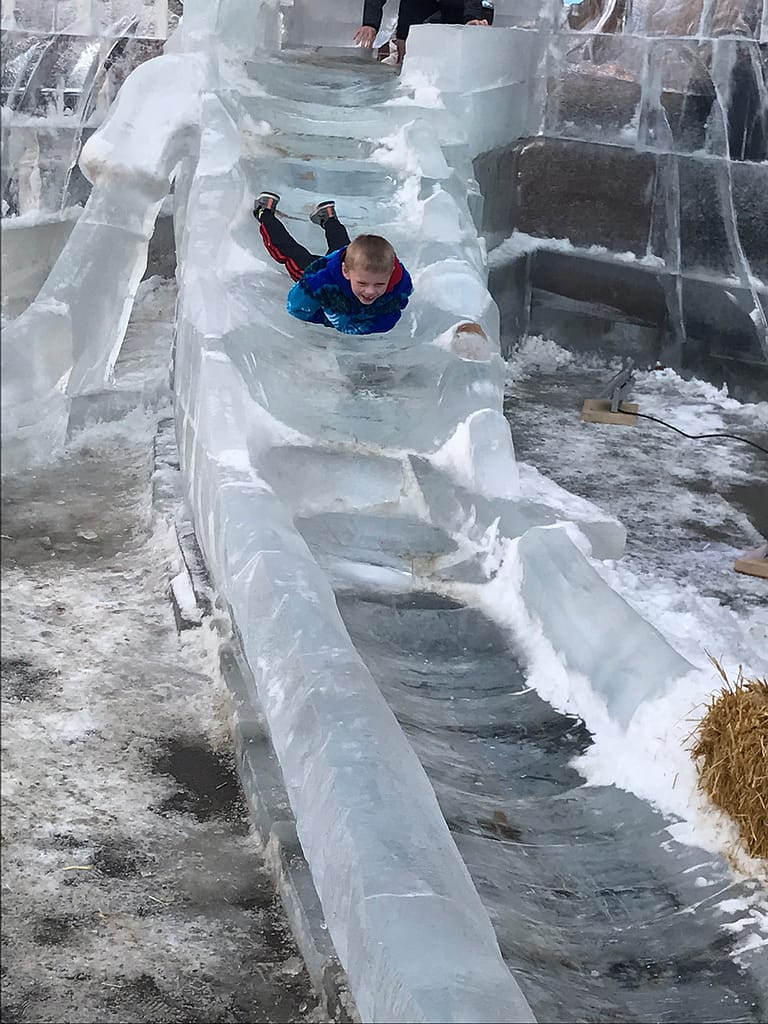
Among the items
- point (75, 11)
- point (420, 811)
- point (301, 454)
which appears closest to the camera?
point (420, 811)

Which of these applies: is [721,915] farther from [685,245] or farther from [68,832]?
[685,245]

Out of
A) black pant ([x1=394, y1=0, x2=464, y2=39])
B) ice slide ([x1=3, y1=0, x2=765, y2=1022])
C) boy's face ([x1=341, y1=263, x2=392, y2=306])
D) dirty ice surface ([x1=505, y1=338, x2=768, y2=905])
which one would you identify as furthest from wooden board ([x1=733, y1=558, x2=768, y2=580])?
black pant ([x1=394, y1=0, x2=464, y2=39])

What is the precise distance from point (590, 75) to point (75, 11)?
457 cm

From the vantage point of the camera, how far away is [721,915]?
261cm

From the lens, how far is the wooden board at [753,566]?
4.91 meters

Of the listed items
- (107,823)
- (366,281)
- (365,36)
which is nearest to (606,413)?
(366,281)

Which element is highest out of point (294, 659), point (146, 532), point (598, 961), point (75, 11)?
point (75, 11)

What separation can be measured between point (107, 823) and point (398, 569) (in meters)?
1.57

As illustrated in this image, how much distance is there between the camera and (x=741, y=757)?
104 inches

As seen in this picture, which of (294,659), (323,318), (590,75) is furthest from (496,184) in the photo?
(294,659)

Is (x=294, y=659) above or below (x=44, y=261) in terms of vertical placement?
below

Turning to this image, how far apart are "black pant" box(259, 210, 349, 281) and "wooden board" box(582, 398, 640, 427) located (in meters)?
1.97

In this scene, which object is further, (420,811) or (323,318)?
(323,318)

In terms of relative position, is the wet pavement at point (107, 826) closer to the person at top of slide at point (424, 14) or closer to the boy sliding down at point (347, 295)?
the boy sliding down at point (347, 295)
